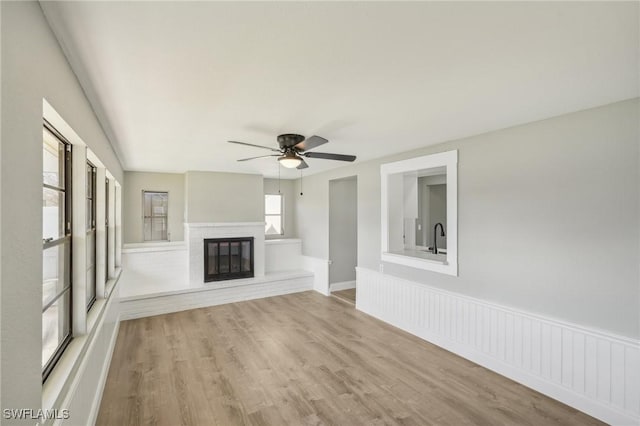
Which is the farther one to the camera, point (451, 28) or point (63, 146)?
point (63, 146)

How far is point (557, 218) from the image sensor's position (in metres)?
2.73

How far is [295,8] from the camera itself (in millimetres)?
1287

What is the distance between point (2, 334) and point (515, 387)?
145 inches

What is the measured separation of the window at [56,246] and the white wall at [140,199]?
161 inches

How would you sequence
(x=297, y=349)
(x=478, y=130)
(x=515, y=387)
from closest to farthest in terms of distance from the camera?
(x=515, y=387)
(x=478, y=130)
(x=297, y=349)

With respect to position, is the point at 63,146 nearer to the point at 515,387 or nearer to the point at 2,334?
the point at 2,334

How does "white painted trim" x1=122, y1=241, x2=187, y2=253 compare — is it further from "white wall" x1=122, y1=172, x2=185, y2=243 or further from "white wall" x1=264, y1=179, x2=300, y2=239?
"white wall" x1=264, y1=179, x2=300, y2=239

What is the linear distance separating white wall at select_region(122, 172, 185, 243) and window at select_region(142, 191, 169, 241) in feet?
0.28

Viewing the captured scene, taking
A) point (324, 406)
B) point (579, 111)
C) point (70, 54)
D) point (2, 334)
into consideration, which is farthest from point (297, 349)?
point (579, 111)

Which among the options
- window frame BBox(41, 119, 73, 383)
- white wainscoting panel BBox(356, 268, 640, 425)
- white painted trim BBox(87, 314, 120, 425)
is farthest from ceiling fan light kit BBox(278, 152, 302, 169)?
white painted trim BBox(87, 314, 120, 425)

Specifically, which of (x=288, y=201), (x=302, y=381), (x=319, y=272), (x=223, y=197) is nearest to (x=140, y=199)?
(x=223, y=197)

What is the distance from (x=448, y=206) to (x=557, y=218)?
3.74ft

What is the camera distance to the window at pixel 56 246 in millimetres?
1775

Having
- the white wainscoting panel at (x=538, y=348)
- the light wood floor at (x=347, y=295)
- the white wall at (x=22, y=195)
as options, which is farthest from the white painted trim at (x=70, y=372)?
the light wood floor at (x=347, y=295)
